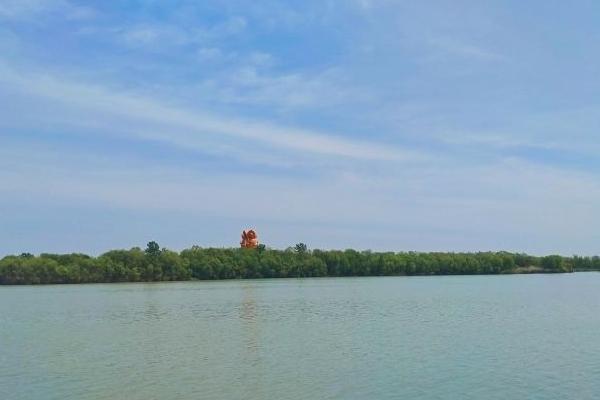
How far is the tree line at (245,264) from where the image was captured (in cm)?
12575

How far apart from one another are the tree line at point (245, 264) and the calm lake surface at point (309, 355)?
80570mm

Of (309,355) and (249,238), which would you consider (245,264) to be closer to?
(249,238)

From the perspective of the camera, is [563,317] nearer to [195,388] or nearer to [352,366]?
[352,366]

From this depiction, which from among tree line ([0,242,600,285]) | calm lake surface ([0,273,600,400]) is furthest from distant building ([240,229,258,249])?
calm lake surface ([0,273,600,400])

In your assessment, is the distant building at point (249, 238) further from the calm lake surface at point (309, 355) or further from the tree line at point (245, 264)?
the calm lake surface at point (309, 355)

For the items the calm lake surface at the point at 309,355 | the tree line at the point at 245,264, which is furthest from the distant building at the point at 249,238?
the calm lake surface at the point at 309,355

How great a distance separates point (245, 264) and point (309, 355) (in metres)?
119

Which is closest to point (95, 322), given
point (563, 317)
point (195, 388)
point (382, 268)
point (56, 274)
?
point (195, 388)

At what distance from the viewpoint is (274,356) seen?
28.2 m

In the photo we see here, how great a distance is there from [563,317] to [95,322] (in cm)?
3029

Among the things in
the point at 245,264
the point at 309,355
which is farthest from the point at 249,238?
the point at 309,355

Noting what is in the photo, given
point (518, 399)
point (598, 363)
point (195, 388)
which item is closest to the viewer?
point (518, 399)

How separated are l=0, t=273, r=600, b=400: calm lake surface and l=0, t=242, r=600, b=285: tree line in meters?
80.6

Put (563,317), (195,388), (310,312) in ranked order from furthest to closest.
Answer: (310,312) → (563,317) → (195,388)
